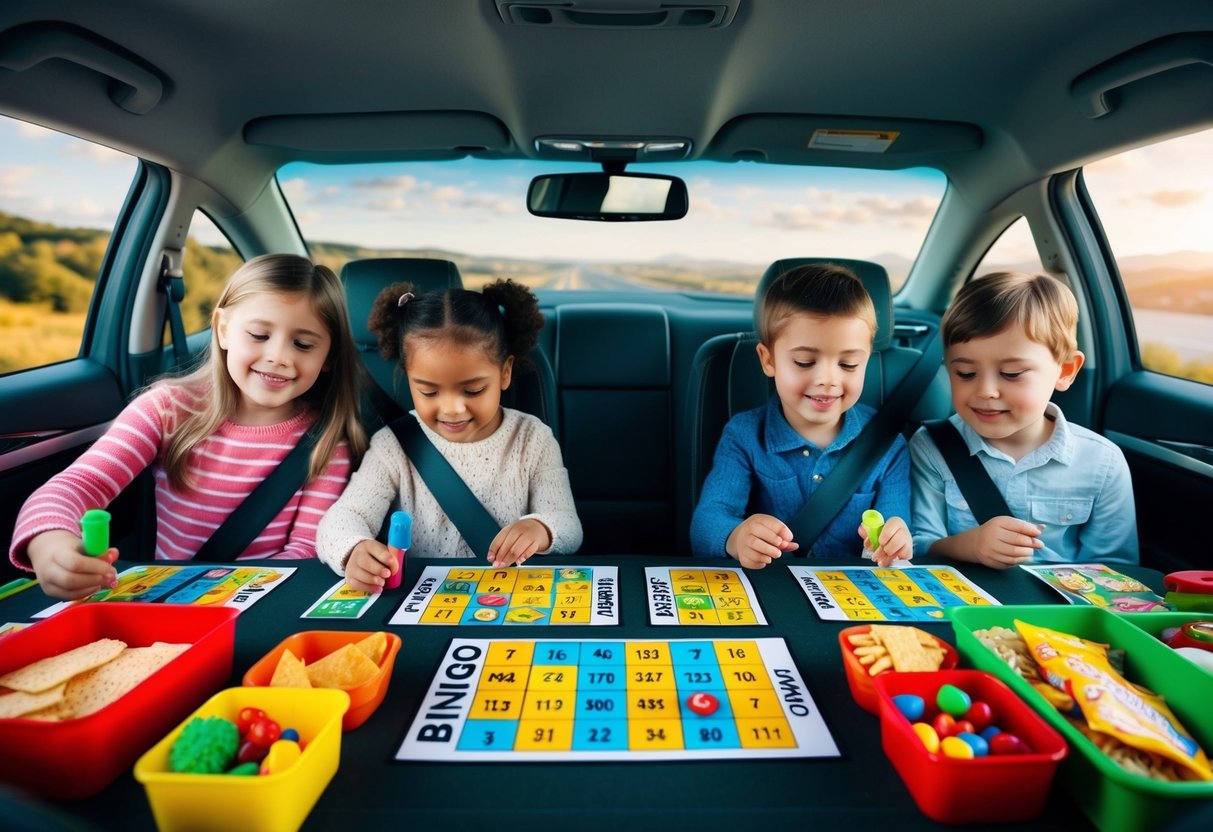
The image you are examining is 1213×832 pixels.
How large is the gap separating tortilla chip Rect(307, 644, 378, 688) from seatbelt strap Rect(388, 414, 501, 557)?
2.61 feet

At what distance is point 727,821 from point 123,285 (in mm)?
2373

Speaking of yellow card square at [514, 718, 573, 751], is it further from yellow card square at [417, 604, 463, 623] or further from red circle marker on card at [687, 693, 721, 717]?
yellow card square at [417, 604, 463, 623]

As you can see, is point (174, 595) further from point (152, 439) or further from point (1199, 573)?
point (1199, 573)

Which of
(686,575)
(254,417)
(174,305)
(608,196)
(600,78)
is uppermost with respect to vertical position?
(600,78)

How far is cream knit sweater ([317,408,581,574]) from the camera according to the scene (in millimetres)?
1746

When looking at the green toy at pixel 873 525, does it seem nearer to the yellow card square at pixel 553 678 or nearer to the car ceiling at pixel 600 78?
the yellow card square at pixel 553 678

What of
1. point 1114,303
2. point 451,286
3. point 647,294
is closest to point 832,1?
point 451,286

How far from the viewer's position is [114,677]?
0.91 metres

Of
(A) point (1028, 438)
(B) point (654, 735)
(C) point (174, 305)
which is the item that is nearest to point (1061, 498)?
(A) point (1028, 438)

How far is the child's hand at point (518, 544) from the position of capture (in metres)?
1.41

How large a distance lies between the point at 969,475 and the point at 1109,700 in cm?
101

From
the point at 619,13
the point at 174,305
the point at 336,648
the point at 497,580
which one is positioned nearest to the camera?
the point at 336,648

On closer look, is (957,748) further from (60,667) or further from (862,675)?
(60,667)

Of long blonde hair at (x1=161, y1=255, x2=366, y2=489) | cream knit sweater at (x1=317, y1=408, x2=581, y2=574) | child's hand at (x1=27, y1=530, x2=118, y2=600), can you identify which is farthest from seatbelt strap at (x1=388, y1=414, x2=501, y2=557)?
child's hand at (x1=27, y1=530, x2=118, y2=600)
